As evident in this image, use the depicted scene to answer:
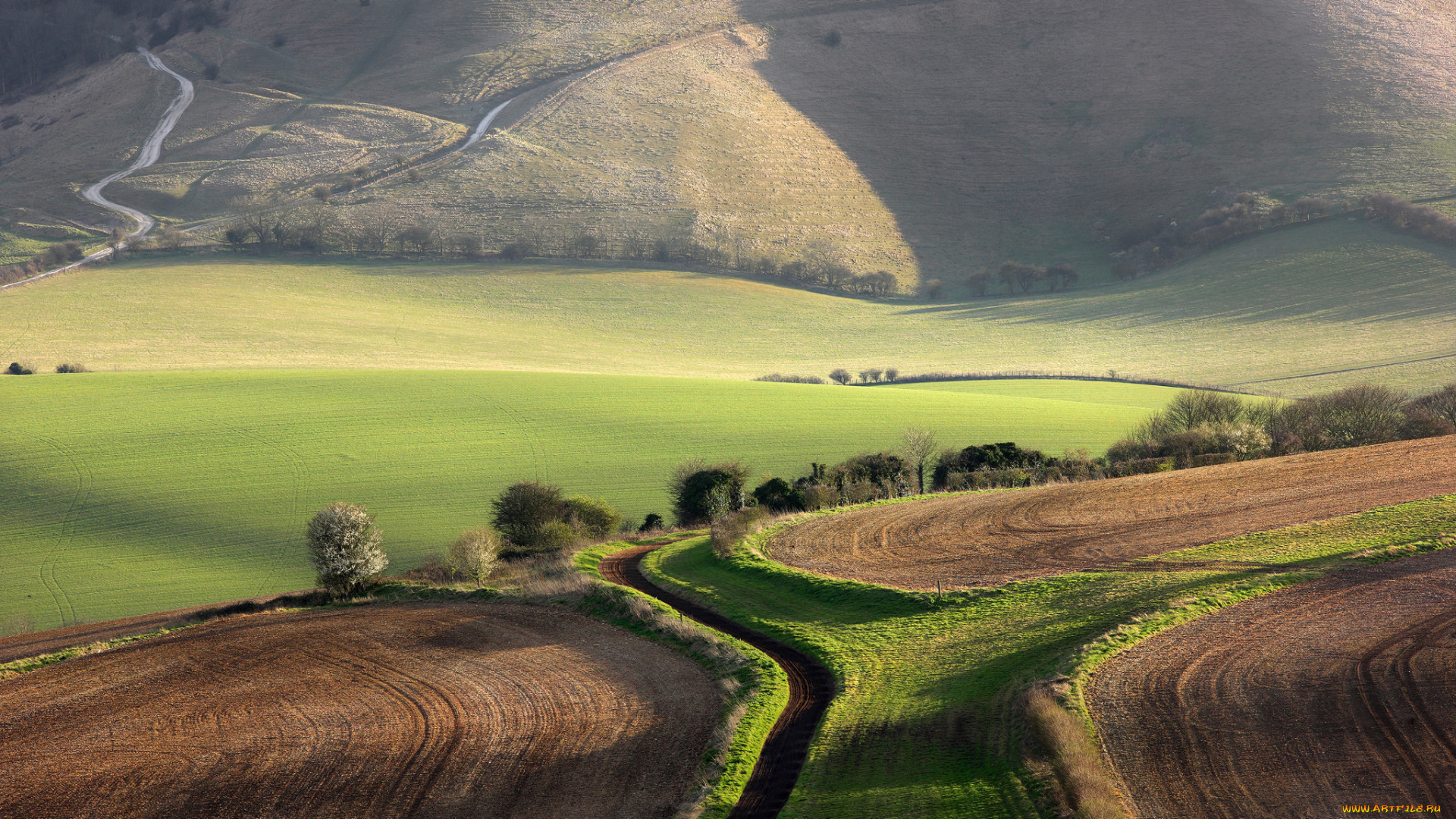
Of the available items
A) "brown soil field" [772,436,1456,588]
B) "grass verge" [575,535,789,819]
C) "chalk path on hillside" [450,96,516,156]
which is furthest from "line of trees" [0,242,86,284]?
"brown soil field" [772,436,1456,588]

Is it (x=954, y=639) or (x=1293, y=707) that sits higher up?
(x=1293, y=707)

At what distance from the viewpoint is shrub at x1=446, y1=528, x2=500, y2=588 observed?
104ft

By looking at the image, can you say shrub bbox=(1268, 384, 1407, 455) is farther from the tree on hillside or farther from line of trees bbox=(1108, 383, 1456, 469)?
the tree on hillside

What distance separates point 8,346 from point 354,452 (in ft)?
146

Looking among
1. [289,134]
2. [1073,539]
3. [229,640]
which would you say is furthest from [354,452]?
[289,134]

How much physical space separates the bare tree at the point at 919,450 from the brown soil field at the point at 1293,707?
25.3 m

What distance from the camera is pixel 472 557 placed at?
104ft

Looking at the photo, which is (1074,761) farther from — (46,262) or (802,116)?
(802,116)

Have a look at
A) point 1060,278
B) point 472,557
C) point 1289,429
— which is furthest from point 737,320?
point 472,557

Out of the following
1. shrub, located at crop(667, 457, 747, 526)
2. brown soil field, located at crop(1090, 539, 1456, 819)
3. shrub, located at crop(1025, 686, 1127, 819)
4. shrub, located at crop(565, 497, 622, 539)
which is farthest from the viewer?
shrub, located at crop(667, 457, 747, 526)

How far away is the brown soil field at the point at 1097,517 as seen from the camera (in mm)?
26344

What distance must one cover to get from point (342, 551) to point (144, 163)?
151m

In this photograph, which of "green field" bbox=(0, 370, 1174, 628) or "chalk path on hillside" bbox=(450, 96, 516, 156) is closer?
"green field" bbox=(0, 370, 1174, 628)

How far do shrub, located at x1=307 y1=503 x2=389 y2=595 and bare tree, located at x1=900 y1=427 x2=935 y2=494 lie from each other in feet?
85.5
